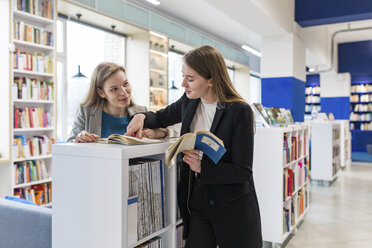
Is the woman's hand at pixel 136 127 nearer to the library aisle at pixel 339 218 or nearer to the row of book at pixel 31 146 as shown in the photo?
the library aisle at pixel 339 218

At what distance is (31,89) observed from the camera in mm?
4953


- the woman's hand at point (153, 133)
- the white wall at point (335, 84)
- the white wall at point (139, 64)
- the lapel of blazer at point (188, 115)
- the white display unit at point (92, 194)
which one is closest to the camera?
the white display unit at point (92, 194)

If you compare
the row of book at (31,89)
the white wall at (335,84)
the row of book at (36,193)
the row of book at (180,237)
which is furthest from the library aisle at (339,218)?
the white wall at (335,84)

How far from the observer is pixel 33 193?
4922mm

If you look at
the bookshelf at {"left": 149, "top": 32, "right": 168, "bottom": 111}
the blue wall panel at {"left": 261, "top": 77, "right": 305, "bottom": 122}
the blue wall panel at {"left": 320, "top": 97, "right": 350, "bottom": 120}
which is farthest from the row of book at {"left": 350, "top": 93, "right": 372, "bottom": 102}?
the bookshelf at {"left": 149, "top": 32, "right": 168, "bottom": 111}

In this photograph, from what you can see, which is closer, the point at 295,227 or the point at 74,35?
the point at 295,227

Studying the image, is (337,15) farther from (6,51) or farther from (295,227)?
(6,51)

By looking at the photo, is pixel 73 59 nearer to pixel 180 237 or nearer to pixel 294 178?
pixel 294 178

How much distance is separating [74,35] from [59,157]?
551 centimetres

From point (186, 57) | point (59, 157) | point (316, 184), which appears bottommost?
point (316, 184)

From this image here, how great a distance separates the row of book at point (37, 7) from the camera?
15.9 feet

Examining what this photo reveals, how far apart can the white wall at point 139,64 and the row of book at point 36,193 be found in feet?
9.74

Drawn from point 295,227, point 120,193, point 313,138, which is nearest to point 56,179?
point 120,193

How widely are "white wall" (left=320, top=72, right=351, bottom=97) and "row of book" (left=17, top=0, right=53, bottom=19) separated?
9.95 meters
